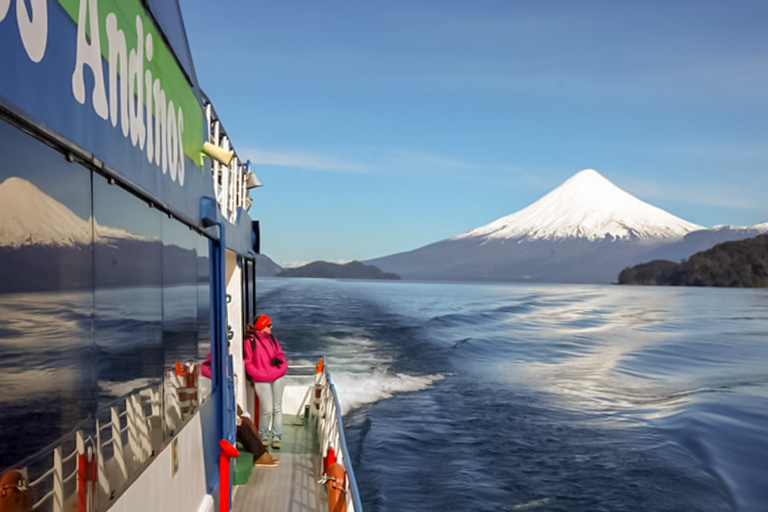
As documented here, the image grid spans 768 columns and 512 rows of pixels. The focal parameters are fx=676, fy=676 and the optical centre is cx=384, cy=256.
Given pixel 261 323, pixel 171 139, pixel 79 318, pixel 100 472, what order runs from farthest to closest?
pixel 261 323 → pixel 171 139 → pixel 100 472 → pixel 79 318

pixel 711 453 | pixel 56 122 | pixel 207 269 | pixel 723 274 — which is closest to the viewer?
pixel 56 122

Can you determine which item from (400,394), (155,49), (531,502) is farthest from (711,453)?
(155,49)

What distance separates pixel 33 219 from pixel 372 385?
25906 millimetres

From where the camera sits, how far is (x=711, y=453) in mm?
17406

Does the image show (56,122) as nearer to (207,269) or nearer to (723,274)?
(207,269)

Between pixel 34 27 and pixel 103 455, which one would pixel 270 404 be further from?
pixel 34 27

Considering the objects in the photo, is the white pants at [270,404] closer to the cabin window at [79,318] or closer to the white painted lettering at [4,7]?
the cabin window at [79,318]

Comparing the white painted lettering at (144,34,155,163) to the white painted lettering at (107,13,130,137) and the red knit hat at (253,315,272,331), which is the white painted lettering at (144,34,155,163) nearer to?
the white painted lettering at (107,13,130,137)

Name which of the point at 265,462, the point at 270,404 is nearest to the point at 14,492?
the point at 265,462

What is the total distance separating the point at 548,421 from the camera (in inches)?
821

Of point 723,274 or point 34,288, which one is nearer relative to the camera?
point 34,288

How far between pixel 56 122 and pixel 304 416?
8842 mm

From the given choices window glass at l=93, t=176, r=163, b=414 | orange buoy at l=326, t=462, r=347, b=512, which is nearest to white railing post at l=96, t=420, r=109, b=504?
window glass at l=93, t=176, r=163, b=414

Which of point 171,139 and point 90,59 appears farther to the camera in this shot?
point 171,139
